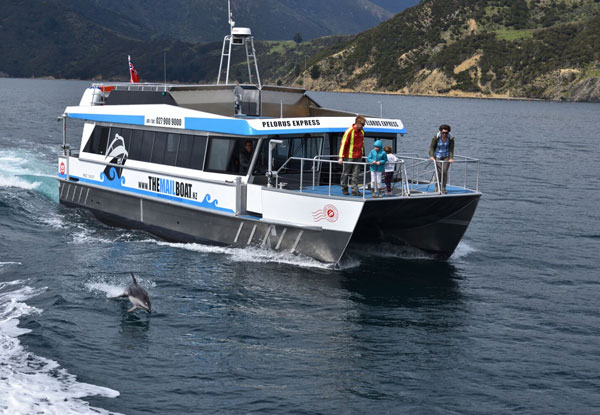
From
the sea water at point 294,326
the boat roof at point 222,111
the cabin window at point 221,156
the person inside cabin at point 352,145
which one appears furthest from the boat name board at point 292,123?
the sea water at point 294,326

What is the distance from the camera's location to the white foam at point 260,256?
18.0 m

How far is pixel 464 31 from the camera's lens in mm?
168750

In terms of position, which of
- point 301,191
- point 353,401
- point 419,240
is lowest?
point 353,401

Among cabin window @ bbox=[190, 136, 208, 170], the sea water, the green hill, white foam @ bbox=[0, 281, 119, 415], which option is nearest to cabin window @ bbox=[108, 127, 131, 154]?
the sea water

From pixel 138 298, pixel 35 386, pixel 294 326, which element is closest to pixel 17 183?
pixel 138 298

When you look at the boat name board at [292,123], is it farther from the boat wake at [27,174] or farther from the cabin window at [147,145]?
the boat wake at [27,174]

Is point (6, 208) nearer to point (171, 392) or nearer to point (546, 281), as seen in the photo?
point (171, 392)

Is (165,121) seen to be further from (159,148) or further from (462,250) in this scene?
(462,250)

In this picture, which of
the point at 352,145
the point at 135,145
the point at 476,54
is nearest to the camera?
the point at 352,145

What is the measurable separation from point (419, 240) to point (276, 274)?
4370 mm

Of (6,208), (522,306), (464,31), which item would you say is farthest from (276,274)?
(464,31)

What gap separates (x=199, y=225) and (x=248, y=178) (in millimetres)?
2159

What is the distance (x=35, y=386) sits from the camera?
1141 centimetres

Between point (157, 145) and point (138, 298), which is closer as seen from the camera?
point (138, 298)
